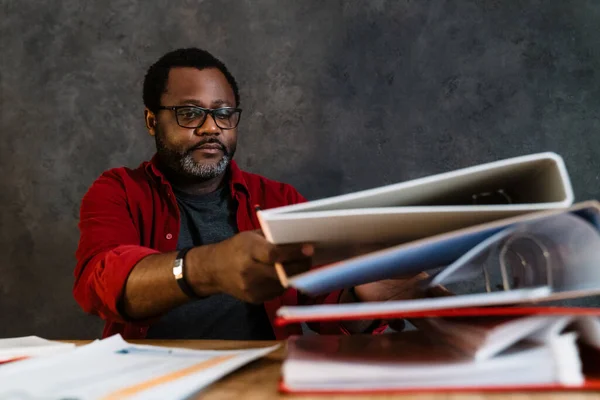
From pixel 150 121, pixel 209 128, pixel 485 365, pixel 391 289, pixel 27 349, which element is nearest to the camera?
pixel 485 365

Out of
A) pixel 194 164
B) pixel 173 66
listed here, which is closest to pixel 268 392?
pixel 194 164

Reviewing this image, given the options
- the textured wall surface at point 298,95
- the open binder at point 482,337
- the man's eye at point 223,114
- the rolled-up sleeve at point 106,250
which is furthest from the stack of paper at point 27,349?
the textured wall surface at point 298,95

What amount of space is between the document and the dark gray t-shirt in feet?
2.04

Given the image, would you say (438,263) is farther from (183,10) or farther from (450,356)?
(183,10)

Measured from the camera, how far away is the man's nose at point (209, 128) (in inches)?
53.6

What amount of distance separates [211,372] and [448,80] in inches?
51.4

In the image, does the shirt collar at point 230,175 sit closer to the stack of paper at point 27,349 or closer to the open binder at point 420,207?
the stack of paper at point 27,349

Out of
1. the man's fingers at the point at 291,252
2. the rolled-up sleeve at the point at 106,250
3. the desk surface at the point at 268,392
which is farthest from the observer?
the rolled-up sleeve at the point at 106,250

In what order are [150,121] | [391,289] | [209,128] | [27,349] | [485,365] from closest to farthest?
[485,365] < [27,349] < [391,289] < [209,128] < [150,121]

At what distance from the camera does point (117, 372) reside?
499mm

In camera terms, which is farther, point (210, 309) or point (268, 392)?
point (210, 309)

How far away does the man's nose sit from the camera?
4.47 feet

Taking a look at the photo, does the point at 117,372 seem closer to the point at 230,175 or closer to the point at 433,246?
the point at 433,246

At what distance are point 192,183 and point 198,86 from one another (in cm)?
25
